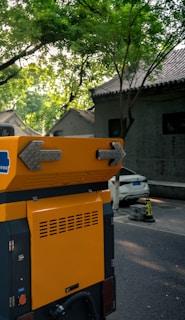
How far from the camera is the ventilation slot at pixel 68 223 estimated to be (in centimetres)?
294

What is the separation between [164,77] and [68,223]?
13669 mm

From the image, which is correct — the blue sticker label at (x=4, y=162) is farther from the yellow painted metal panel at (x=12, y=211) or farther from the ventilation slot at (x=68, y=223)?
the ventilation slot at (x=68, y=223)

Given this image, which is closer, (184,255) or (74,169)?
(74,169)

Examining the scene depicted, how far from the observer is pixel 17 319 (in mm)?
2725

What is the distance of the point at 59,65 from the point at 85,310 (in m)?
16.7

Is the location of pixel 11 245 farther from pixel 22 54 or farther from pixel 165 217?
pixel 22 54

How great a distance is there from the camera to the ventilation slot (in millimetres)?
2944

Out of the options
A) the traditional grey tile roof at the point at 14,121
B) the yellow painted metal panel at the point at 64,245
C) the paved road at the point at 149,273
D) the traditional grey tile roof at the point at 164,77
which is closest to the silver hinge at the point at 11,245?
the yellow painted metal panel at the point at 64,245

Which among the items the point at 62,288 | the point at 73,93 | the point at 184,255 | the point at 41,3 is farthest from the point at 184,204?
the point at 73,93

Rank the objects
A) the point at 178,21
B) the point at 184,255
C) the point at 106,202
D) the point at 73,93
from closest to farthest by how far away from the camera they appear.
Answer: the point at 106,202 → the point at 184,255 → the point at 178,21 → the point at 73,93

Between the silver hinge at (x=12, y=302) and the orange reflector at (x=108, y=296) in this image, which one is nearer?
the silver hinge at (x=12, y=302)

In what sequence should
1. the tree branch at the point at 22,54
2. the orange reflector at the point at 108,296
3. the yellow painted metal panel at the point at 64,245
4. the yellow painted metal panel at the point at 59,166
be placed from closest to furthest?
the yellow painted metal panel at the point at 59,166
the yellow painted metal panel at the point at 64,245
the orange reflector at the point at 108,296
the tree branch at the point at 22,54

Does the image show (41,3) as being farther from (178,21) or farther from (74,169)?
(74,169)

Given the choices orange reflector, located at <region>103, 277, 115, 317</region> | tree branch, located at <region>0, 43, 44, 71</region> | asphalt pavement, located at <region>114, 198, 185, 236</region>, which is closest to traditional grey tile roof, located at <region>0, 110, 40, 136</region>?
tree branch, located at <region>0, 43, 44, 71</region>
